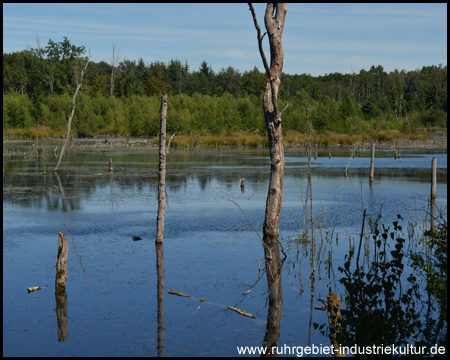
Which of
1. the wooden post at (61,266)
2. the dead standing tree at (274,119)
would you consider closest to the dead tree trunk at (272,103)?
the dead standing tree at (274,119)

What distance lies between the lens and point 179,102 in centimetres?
8194

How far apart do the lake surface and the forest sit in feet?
127

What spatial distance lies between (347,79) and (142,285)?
12181 cm

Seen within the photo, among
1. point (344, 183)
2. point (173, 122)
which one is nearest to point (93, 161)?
point (344, 183)

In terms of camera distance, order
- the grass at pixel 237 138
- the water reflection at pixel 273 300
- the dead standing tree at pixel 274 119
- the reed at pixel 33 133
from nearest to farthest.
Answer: the water reflection at pixel 273 300 → the dead standing tree at pixel 274 119 → the grass at pixel 237 138 → the reed at pixel 33 133

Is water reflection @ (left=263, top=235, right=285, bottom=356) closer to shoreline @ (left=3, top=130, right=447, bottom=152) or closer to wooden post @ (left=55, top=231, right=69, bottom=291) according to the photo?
wooden post @ (left=55, top=231, right=69, bottom=291)

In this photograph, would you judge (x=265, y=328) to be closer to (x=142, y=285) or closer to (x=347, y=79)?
(x=142, y=285)

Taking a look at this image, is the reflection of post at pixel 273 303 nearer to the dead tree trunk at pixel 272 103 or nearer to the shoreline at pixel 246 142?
the dead tree trunk at pixel 272 103

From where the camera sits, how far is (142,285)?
1148 centimetres

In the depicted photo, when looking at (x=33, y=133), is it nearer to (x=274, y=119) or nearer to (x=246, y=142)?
(x=246, y=142)

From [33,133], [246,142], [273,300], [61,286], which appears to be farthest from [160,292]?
[33,133]

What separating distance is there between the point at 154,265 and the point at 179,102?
70288 mm

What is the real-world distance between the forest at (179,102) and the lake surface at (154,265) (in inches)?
1529

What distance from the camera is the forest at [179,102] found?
75.1 metres
